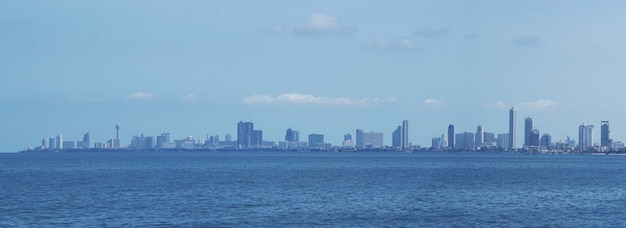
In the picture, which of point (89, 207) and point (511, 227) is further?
point (89, 207)

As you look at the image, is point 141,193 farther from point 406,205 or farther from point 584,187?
point 584,187

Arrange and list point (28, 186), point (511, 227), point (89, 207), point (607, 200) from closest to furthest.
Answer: point (511, 227) → point (89, 207) → point (607, 200) → point (28, 186)

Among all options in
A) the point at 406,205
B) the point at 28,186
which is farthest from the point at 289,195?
the point at 28,186

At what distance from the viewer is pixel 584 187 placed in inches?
3378

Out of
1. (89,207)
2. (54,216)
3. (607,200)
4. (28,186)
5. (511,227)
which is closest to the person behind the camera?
(511,227)

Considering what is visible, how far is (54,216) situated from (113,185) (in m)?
32.6

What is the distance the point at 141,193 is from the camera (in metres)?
73.2

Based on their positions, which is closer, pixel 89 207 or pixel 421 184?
pixel 89 207

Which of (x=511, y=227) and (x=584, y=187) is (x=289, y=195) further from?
(x=584, y=187)

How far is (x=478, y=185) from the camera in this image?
87.7 meters

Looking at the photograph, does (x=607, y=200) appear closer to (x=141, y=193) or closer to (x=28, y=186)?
(x=141, y=193)

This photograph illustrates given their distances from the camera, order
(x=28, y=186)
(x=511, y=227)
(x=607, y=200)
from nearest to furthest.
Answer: (x=511, y=227) < (x=607, y=200) < (x=28, y=186)

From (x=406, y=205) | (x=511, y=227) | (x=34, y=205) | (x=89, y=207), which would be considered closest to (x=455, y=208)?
(x=406, y=205)

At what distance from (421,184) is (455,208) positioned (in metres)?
29.6
